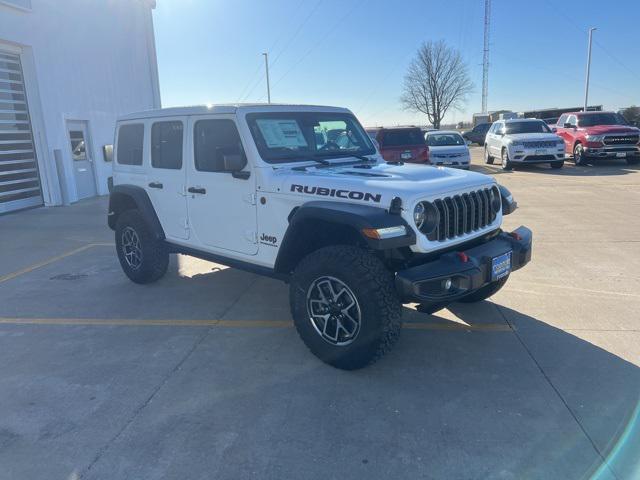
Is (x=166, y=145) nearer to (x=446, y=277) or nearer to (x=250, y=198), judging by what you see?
(x=250, y=198)

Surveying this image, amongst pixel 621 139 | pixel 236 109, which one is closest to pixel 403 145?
pixel 621 139

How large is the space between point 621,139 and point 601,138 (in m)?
0.67

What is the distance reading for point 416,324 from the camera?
15.0ft

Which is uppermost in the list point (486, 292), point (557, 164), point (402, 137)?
point (402, 137)

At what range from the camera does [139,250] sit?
227 inches

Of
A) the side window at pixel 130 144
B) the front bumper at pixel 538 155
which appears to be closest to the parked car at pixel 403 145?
the front bumper at pixel 538 155

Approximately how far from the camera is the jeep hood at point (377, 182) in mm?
3449

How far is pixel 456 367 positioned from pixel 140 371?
2412mm

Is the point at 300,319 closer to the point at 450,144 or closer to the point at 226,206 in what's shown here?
the point at 226,206

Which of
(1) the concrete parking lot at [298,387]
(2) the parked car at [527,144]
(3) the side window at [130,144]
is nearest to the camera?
(1) the concrete parking lot at [298,387]

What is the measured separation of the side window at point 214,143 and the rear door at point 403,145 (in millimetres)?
10056

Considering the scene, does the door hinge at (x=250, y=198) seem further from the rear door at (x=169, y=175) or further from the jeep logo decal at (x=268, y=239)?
the rear door at (x=169, y=175)

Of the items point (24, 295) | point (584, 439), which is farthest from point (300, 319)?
point (24, 295)

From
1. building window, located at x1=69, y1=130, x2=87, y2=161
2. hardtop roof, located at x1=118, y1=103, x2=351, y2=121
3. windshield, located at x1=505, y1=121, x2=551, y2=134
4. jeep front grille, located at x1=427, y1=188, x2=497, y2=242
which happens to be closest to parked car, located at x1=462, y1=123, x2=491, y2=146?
windshield, located at x1=505, y1=121, x2=551, y2=134
